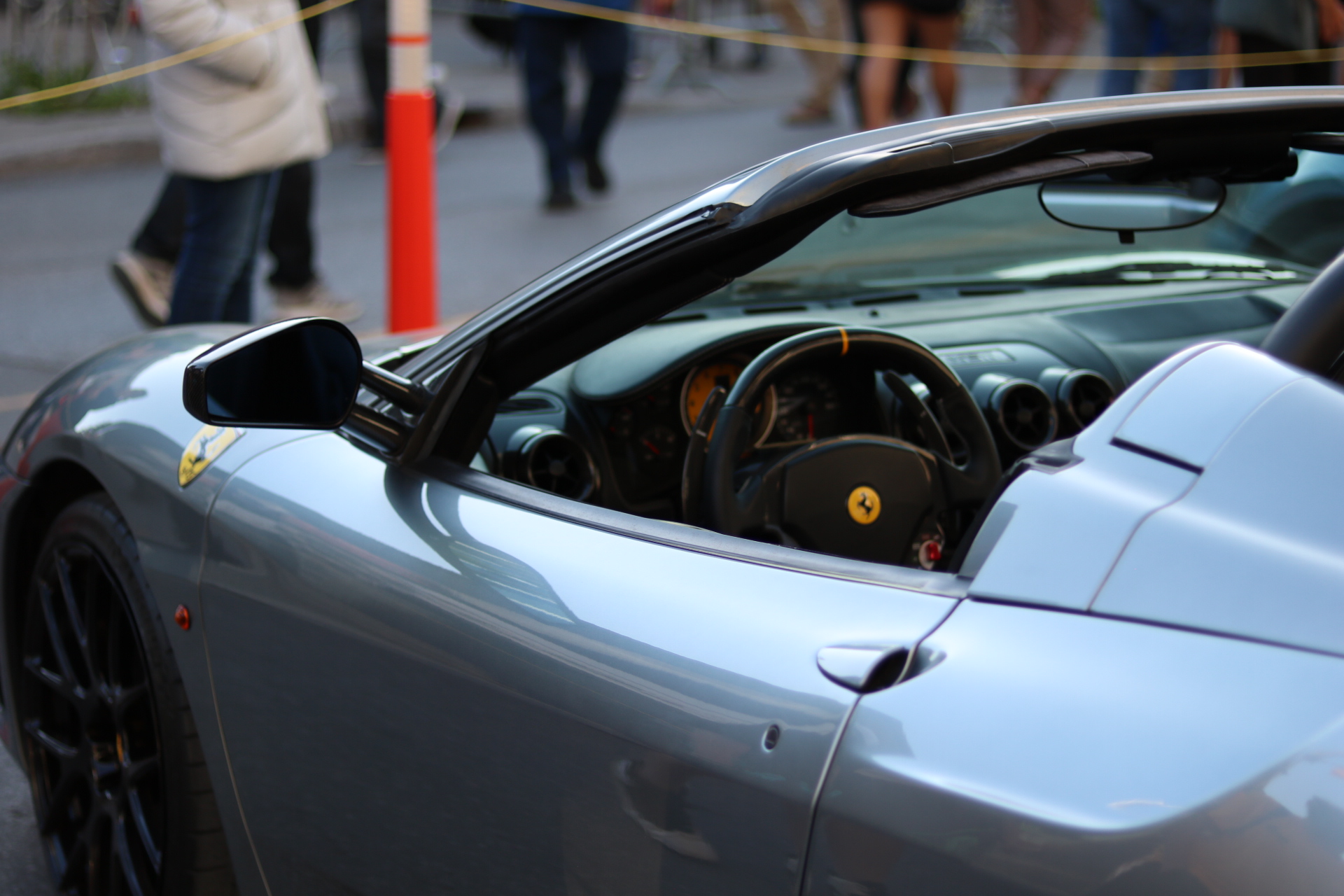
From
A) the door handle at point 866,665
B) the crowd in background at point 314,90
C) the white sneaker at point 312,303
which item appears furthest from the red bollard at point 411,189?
the door handle at point 866,665

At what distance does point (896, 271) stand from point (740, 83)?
12.1 m

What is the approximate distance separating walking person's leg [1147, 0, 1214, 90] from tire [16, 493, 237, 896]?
6.95m

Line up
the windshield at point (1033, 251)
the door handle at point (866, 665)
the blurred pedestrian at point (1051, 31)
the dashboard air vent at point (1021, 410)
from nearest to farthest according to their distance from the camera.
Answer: the door handle at point (866, 665), the dashboard air vent at point (1021, 410), the windshield at point (1033, 251), the blurred pedestrian at point (1051, 31)

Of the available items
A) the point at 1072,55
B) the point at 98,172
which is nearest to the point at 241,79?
the point at 98,172

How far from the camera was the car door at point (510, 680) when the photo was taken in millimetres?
1211

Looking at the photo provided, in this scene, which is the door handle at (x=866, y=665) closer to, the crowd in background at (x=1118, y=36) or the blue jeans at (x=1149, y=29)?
the crowd in background at (x=1118, y=36)

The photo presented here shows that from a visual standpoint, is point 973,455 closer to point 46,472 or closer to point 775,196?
point 775,196

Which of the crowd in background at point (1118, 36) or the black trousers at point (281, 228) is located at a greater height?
the crowd in background at point (1118, 36)

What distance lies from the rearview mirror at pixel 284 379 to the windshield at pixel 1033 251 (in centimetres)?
109

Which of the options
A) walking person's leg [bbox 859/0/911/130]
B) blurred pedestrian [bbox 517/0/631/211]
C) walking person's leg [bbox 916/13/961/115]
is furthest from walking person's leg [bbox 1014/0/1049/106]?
blurred pedestrian [bbox 517/0/631/211]

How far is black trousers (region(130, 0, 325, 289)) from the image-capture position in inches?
208

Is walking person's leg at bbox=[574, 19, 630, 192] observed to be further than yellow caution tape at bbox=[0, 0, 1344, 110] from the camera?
Yes

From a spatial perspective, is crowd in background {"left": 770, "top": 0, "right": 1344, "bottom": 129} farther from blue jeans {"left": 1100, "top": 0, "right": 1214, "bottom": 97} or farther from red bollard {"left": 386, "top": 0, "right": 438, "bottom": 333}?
red bollard {"left": 386, "top": 0, "right": 438, "bottom": 333}

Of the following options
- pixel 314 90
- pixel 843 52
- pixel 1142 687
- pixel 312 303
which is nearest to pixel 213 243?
pixel 314 90
